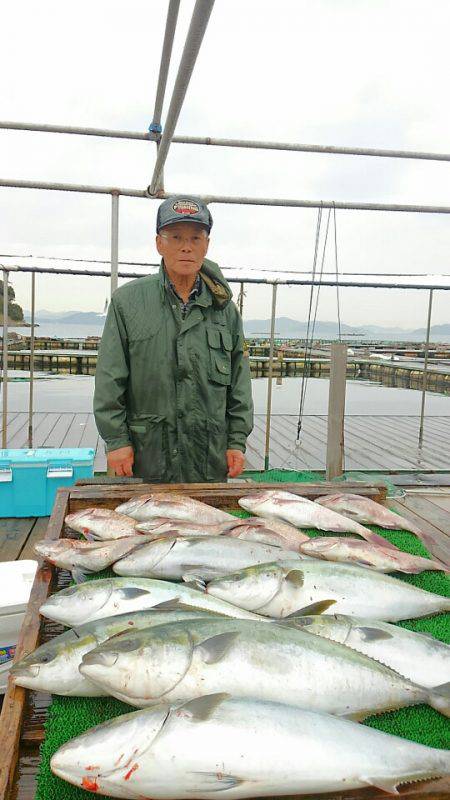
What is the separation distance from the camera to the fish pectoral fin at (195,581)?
5.56 ft

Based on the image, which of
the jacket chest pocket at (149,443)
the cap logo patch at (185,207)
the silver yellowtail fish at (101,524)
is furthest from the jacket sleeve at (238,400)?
the silver yellowtail fish at (101,524)

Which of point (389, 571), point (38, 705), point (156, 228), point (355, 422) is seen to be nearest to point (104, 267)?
point (156, 228)

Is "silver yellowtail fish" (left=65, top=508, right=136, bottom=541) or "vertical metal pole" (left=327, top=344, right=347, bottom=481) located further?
"vertical metal pole" (left=327, top=344, right=347, bottom=481)

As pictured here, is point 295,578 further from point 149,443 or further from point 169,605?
point 149,443

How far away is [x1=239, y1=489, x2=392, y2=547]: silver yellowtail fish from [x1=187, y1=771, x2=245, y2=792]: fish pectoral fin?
4.40 ft

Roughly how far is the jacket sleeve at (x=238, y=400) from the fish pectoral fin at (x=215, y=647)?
2250 mm

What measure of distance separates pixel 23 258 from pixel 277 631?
437cm

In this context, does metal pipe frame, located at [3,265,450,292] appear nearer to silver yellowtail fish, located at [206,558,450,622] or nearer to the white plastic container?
the white plastic container

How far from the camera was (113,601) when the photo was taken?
1.61 meters

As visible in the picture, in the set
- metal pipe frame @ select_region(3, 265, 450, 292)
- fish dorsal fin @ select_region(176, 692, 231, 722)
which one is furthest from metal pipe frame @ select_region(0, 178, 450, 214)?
fish dorsal fin @ select_region(176, 692, 231, 722)

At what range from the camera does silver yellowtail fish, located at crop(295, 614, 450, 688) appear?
4.77ft

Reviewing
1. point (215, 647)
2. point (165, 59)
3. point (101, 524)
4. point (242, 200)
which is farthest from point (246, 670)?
point (242, 200)

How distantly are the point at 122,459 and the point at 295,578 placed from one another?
181 cm

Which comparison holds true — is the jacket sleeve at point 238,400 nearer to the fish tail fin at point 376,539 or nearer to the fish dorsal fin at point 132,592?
the fish tail fin at point 376,539
